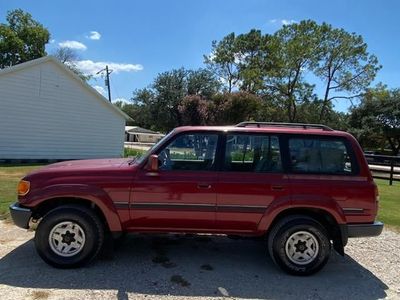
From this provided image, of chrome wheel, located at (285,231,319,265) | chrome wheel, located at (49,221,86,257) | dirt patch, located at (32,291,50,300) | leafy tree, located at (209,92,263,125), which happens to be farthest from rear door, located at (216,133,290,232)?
leafy tree, located at (209,92,263,125)

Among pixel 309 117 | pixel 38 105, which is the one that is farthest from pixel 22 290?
pixel 309 117

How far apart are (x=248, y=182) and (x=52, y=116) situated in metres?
17.9

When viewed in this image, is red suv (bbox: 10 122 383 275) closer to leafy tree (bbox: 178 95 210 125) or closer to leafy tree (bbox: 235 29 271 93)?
leafy tree (bbox: 178 95 210 125)

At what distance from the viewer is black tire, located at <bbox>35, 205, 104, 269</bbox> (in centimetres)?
512

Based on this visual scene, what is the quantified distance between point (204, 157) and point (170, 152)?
44cm

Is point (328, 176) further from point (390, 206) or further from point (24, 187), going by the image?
point (390, 206)

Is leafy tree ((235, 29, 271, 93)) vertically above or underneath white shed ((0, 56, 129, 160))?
above

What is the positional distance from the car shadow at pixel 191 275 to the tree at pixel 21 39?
40863 millimetres

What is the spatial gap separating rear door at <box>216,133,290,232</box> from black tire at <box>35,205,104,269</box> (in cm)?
155

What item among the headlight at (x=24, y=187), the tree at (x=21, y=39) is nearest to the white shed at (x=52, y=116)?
the headlight at (x=24, y=187)

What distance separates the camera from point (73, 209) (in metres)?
5.16

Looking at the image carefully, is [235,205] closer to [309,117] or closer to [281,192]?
[281,192]

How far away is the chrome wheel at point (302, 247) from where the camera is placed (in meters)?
5.29

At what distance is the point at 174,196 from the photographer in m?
5.18
